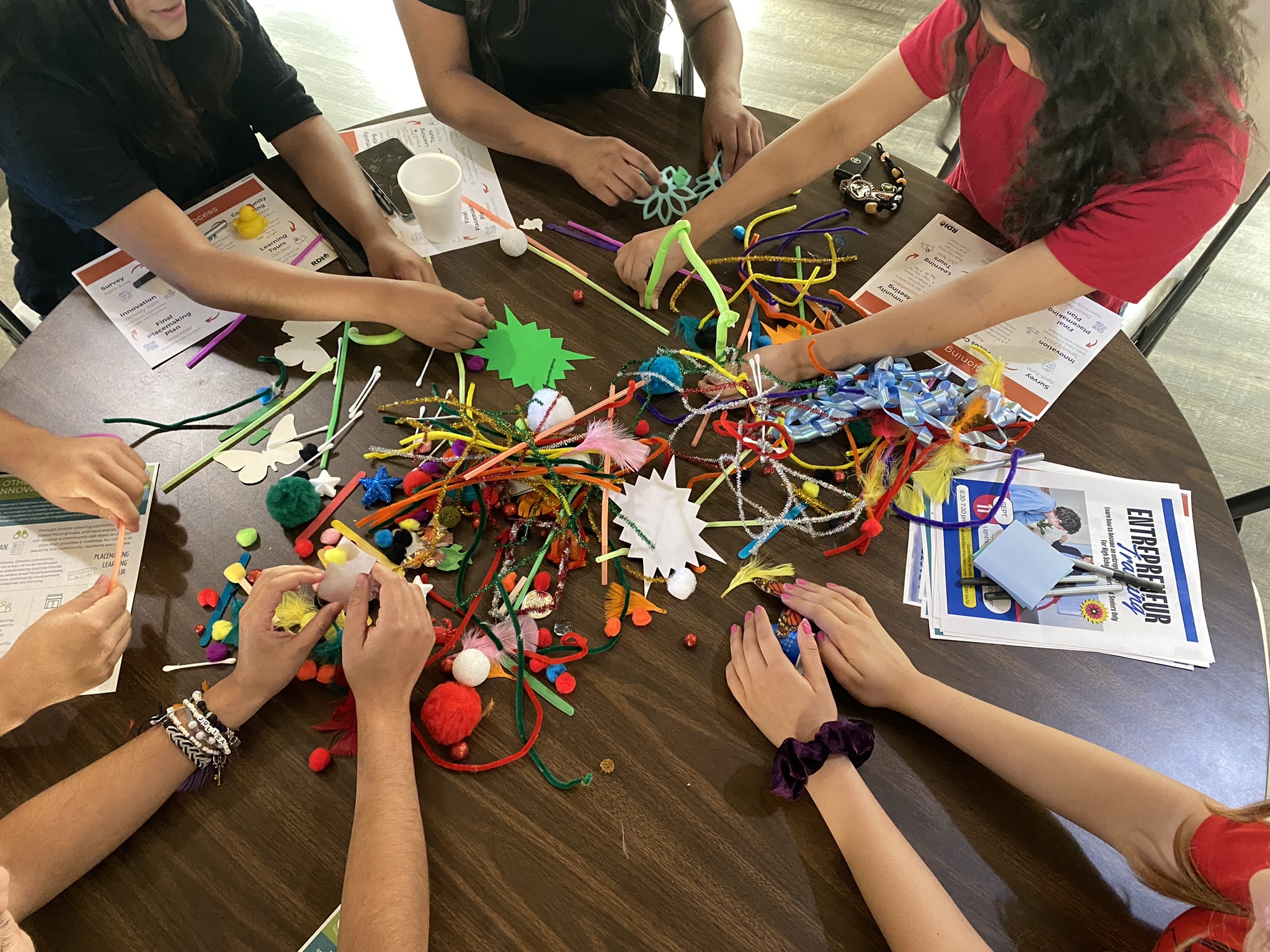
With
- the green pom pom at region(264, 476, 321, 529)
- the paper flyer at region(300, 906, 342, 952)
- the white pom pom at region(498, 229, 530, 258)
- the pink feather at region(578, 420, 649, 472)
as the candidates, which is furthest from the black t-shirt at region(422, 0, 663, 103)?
the paper flyer at region(300, 906, 342, 952)

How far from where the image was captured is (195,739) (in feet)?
2.73

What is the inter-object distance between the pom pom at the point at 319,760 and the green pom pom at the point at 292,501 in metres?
0.30

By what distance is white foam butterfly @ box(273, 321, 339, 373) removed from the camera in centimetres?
113

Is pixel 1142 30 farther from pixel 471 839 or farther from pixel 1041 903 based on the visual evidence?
pixel 471 839

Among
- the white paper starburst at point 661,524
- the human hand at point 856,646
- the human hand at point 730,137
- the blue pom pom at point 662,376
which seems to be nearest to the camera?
the human hand at point 856,646

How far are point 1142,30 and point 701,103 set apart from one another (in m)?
0.75

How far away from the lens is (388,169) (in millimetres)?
1356

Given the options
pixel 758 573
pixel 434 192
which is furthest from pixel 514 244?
pixel 758 573

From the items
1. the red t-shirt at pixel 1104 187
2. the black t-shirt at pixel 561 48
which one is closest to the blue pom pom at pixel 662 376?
the red t-shirt at pixel 1104 187

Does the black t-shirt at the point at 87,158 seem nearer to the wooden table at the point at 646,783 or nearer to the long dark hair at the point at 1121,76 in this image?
the wooden table at the point at 646,783

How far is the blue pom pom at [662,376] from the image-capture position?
110 cm

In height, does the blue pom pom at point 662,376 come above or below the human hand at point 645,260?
below

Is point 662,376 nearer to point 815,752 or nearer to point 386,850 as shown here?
point 815,752

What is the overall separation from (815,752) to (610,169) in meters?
0.98
